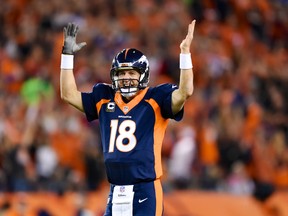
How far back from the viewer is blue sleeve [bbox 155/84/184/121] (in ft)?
25.6

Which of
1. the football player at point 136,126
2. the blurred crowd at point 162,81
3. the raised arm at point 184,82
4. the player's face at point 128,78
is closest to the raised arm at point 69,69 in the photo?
the football player at point 136,126

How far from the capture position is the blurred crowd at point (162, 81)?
12.9 meters

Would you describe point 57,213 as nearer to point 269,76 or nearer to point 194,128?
point 194,128

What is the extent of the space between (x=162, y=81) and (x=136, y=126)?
307 inches

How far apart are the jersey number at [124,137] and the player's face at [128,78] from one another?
0.30 metres

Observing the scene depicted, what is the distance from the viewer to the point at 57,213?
40.0 feet

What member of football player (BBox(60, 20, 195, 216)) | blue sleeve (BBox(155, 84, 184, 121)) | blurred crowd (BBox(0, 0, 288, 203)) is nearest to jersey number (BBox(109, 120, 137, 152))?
football player (BBox(60, 20, 195, 216))

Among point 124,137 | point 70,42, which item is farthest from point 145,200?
point 70,42

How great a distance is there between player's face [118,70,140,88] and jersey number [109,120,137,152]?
30 cm

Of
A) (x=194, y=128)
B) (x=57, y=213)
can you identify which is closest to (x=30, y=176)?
(x=57, y=213)

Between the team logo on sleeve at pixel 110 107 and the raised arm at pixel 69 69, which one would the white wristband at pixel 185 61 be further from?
the raised arm at pixel 69 69

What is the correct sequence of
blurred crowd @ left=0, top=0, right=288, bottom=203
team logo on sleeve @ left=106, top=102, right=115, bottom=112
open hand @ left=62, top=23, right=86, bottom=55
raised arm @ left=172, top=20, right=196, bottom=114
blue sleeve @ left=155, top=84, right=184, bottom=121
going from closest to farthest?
1. raised arm @ left=172, top=20, right=196, bottom=114
2. blue sleeve @ left=155, top=84, right=184, bottom=121
3. team logo on sleeve @ left=106, top=102, right=115, bottom=112
4. open hand @ left=62, top=23, right=86, bottom=55
5. blurred crowd @ left=0, top=0, right=288, bottom=203

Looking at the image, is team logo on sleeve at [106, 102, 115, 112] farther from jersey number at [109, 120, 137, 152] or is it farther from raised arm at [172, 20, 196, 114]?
raised arm at [172, 20, 196, 114]

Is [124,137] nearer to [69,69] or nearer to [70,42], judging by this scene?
[69,69]
